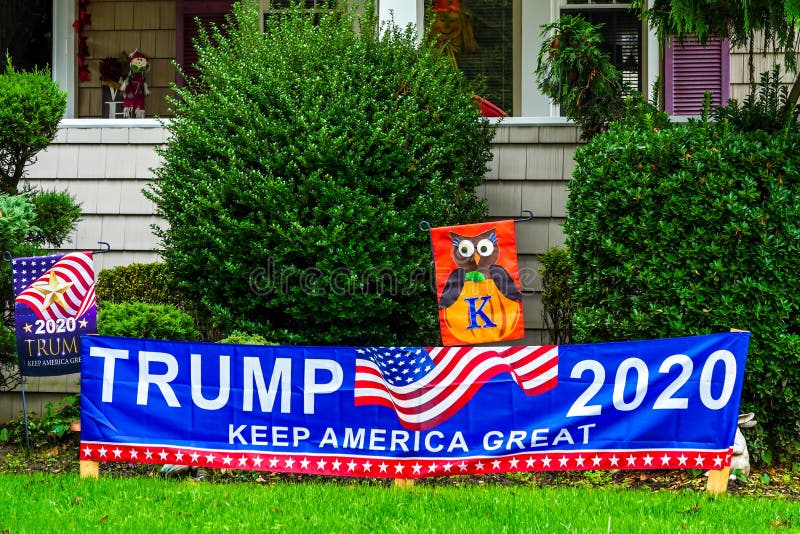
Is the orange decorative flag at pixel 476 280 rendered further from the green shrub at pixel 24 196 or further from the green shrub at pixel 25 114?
the green shrub at pixel 25 114

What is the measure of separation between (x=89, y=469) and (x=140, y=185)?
3.91 metres

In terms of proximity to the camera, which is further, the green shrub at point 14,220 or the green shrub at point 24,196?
the green shrub at point 24,196

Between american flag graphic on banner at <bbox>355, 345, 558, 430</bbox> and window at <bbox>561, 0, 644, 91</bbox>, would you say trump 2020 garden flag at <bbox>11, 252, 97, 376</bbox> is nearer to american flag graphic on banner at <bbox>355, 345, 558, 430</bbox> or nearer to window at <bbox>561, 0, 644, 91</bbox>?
american flag graphic on banner at <bbox>355, 345, 558, 430</bbox>

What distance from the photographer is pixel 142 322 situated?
6.94 m

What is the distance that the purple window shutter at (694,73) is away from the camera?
29.3 ft

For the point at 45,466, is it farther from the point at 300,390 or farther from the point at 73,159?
the point at 73,159

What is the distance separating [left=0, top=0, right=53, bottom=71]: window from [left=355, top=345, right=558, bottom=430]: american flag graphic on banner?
263 inches

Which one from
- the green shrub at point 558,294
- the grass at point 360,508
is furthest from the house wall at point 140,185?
the grass at point 360,508

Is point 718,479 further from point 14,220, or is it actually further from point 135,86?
point 135,86

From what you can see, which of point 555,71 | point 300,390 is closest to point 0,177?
point 300,390

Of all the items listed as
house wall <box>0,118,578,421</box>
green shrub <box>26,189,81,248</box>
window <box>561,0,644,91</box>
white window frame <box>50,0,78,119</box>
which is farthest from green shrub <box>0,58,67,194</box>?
window <box>561,0,644,91</box>

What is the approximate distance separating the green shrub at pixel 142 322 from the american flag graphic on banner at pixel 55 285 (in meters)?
0.25

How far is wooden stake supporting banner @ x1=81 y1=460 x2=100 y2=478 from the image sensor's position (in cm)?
599

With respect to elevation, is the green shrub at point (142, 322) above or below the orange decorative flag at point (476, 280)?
below
